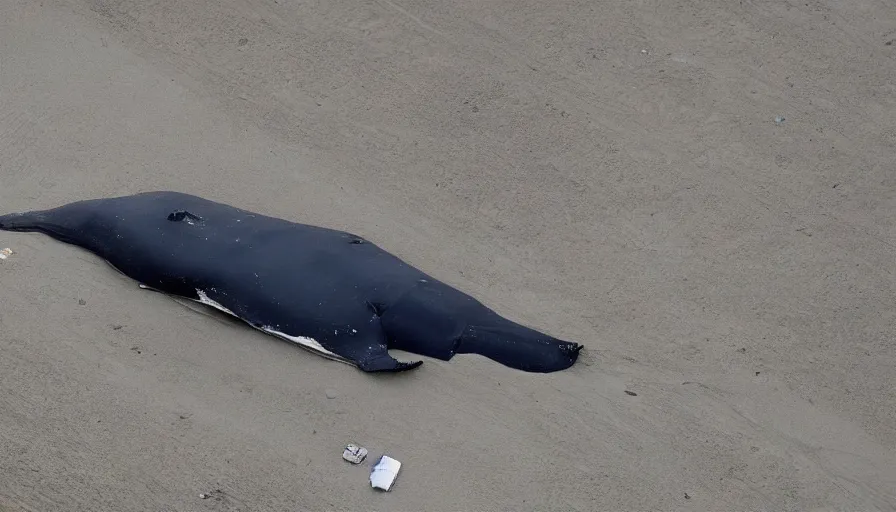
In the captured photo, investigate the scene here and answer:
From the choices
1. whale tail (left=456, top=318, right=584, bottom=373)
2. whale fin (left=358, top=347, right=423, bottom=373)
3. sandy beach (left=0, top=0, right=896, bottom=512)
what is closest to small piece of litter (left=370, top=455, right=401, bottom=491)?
sandy beach (left=0, top=0, right=896, bottom=512)

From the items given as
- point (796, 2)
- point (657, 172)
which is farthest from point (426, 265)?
point (796, 2)

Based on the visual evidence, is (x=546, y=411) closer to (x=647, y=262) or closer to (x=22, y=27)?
(x=647, y=262)

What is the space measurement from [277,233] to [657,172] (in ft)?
12.0

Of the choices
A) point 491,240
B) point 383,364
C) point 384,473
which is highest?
point 491,240

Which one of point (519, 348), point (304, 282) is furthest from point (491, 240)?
point (304, 282)

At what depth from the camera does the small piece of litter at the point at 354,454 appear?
21.1 feet

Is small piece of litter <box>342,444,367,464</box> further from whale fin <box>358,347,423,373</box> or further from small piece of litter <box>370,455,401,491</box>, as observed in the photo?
whale fin <box>358,347,423,373</box>

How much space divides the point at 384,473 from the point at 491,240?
273 cm

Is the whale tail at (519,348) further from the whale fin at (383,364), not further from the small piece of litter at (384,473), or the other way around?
the small piece of litter at (384,473)

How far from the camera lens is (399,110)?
9586 millimetres

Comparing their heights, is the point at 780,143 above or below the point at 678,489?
above

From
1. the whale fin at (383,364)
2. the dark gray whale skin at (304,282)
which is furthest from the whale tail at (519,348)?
the whale fin at (383,364)

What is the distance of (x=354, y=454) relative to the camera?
21.2 feet

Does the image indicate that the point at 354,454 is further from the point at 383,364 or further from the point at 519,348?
the point at 519,348
